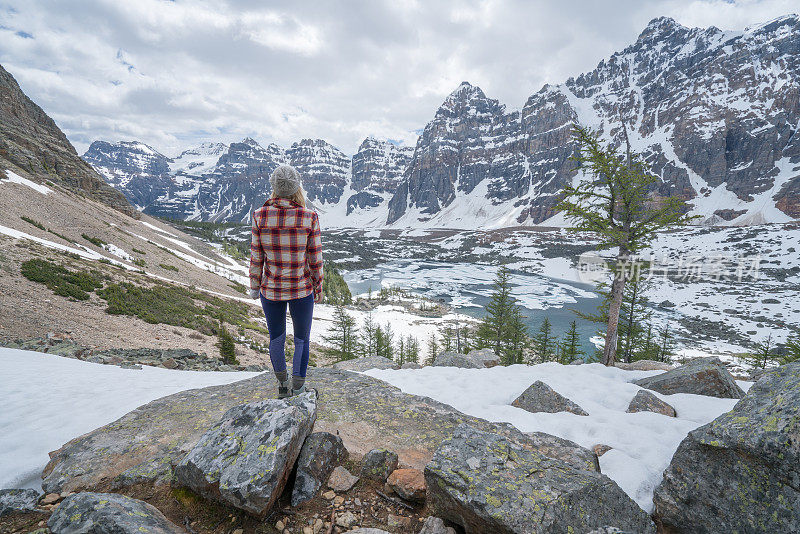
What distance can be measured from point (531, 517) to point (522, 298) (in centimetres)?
7674

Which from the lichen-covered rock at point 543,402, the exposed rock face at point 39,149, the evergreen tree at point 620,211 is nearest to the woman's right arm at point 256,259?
the lichen-covered rock at point 543,402

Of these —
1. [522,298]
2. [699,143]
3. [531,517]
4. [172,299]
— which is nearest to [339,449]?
[531,517]

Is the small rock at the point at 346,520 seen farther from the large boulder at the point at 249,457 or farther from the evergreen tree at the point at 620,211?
the evergreen tree at the point at 620,211

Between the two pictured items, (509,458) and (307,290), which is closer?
(509,458)

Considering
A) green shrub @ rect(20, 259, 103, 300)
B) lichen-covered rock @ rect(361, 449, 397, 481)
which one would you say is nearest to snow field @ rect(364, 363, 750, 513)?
lichen-covered rock @ rect(361, 449, 397, 481)

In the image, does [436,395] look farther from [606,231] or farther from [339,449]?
[606,231]

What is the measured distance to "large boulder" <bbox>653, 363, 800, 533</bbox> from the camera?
2162mm

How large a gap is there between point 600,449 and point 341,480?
316cm

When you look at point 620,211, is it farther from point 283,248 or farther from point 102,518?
point 102,518

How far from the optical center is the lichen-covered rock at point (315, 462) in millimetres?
2725

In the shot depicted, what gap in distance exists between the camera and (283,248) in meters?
3.81

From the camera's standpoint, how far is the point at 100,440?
3.58m

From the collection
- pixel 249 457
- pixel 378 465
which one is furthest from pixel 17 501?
pixel 378 465

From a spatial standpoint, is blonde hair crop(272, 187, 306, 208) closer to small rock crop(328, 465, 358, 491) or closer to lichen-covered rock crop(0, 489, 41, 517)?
small rock crop(328, 465, 358, 491)
